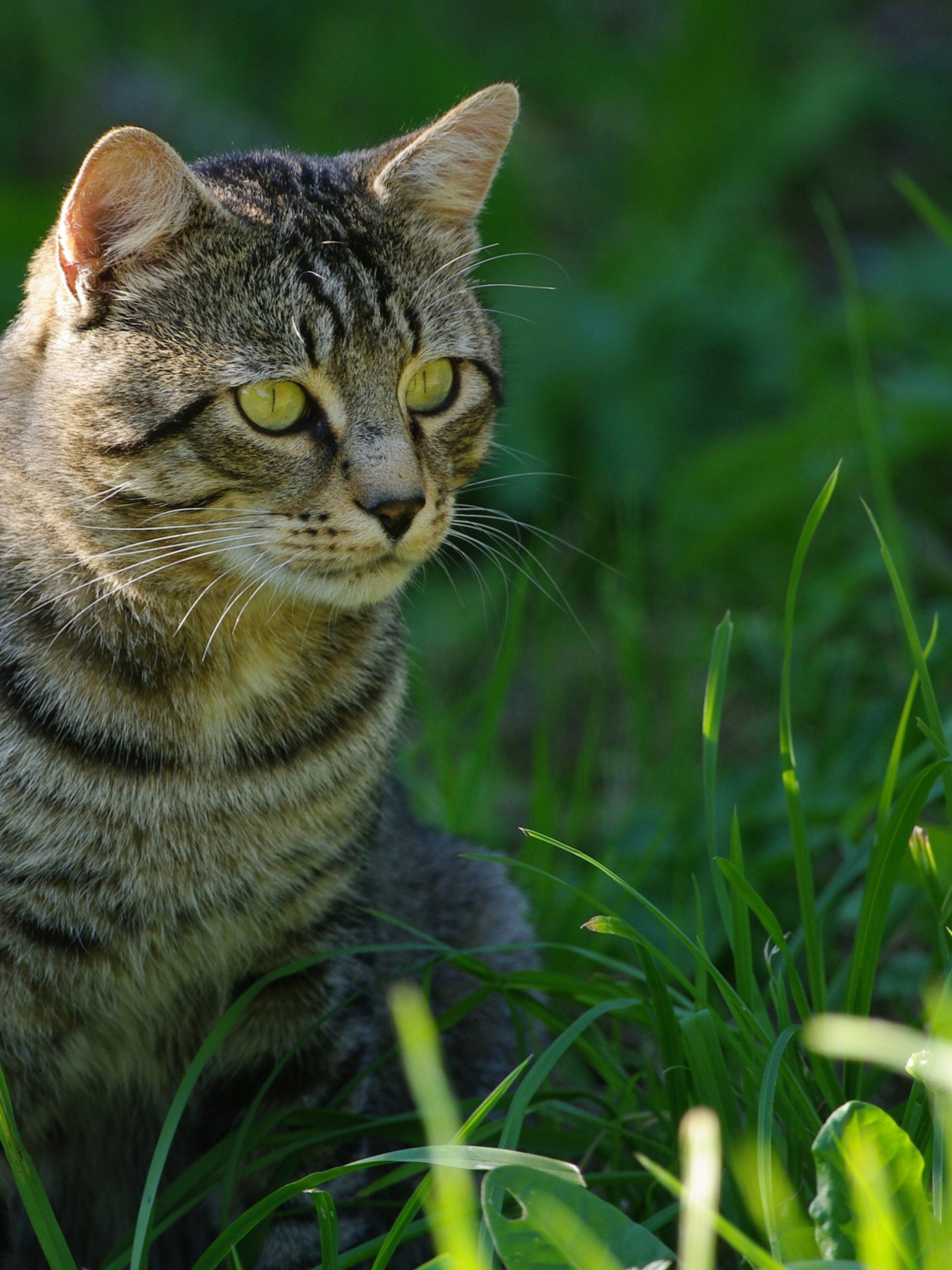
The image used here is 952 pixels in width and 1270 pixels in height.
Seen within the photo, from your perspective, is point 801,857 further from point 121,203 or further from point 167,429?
point 121,203

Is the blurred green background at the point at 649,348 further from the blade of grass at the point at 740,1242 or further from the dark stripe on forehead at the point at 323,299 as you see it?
the blade of grass at the point at 740,1242

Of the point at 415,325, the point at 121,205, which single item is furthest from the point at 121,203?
the point at 415,325

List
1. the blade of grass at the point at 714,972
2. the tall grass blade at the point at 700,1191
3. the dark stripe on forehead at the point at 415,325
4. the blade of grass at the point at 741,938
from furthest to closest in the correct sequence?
the dark stripe on forehead at the point at 415,325, the blade of grass at the point at 741,938, the blade of grass at the point at 714,972, the tall grass blade at the point at 700,1191

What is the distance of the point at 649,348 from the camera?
415 cm

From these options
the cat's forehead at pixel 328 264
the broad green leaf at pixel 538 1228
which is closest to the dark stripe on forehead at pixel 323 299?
the cat's forehead at pixel 328 264

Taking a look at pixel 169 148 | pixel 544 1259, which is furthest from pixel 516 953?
pixel 169 148

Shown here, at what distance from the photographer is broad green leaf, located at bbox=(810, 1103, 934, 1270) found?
3.97 ft

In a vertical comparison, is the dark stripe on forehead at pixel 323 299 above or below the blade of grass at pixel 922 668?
above

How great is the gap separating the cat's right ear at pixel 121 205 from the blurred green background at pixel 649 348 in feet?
2.01

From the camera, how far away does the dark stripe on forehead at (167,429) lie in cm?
167

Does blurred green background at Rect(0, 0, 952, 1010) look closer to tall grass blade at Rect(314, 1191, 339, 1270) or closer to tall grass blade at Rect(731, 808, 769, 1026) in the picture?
tall grass blade at Rect(731, 808, 769, 1026)

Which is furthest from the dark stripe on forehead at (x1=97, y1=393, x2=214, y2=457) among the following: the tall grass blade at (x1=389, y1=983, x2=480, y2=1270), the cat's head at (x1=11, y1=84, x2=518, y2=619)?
the tall grass blade at (x1=389, y1=983, x2=480, y2=1270)

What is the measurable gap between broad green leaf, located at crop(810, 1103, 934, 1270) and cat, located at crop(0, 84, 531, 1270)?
0.71m

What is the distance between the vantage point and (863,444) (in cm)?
329
